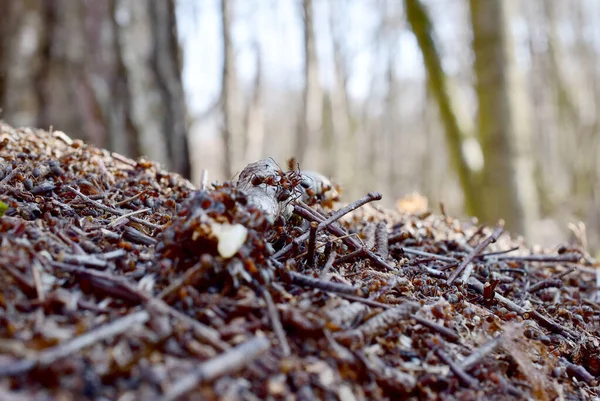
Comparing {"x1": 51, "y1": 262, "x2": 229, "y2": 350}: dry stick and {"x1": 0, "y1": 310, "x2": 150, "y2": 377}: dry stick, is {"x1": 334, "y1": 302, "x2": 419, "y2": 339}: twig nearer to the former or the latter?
{"x1": 51, "y1": 262, "x2": 229, "y2": 350}: dry stick

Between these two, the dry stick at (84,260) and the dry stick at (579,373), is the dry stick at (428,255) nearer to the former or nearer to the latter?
the dry stick at (579,373)

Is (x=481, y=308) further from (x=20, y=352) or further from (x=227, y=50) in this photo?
(x=227, y=50)

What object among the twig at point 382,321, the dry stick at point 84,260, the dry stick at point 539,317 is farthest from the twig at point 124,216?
the dry stick at point 539,317

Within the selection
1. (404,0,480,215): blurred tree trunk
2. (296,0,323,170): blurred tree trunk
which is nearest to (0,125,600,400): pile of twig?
(404,0,480,215): blurred tree trunk

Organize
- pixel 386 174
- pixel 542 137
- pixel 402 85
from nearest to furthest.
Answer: pixel 542 137 → pixel 386 174 → pixel 402 85

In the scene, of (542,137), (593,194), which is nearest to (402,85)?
(542,137)

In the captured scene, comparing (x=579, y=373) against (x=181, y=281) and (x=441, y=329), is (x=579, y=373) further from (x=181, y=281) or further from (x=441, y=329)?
(x=181, y=281)
